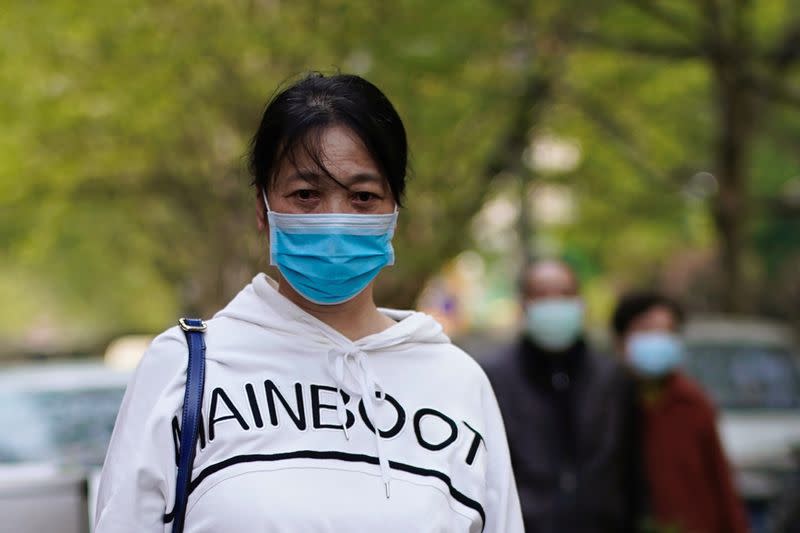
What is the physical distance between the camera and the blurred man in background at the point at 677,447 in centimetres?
559

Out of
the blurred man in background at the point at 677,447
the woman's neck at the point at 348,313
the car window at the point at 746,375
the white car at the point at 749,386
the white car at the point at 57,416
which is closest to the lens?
the woman's neck at the point at 348,313

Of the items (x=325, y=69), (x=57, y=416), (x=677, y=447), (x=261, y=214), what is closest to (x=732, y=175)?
(x=677, y=447)

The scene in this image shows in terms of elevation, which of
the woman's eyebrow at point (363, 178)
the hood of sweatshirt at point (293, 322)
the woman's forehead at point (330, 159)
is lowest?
the hood of sweatshirt at point (293, 322)

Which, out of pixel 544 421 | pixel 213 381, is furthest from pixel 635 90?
pixel 213 381

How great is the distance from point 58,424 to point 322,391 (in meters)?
4.42

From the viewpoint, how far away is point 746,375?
9461 mm

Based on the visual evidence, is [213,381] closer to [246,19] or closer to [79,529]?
[79,529]

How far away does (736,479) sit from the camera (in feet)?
25.1

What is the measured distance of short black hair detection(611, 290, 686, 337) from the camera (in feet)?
20.3

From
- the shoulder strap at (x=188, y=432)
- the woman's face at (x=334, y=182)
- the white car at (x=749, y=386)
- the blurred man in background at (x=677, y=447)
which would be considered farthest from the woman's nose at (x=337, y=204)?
the white car at (x=749, y=386)

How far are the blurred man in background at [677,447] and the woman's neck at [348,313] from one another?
9.55 feet

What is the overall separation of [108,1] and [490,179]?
3.13 m

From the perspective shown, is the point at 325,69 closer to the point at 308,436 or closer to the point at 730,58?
the point at 308,436

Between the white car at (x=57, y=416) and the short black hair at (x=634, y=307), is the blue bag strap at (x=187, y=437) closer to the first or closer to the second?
the white car at (x=57, y=416)
